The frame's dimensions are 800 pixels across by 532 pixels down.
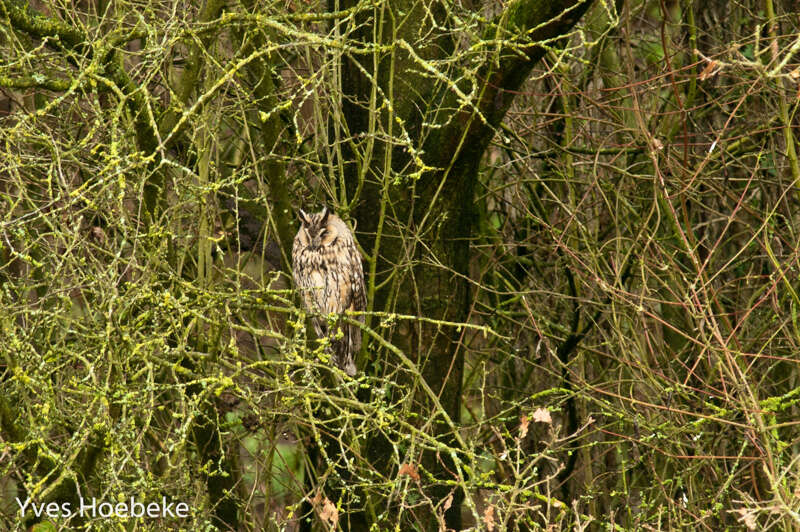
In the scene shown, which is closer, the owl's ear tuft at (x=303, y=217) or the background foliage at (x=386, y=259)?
the background foliage at (x=386, y=259)

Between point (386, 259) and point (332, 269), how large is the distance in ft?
2.17

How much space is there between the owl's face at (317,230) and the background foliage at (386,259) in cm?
13

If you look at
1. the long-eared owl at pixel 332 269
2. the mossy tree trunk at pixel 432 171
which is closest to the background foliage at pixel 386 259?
the mossy tree trunk at pixel 432 171

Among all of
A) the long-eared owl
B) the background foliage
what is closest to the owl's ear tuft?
the long-eared owl

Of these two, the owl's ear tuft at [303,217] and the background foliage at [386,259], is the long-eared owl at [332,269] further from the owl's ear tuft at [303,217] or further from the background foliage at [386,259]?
the background foliage at [386,259]

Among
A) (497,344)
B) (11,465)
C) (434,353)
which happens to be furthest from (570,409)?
(11,465)

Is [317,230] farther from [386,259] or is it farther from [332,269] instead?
[386,259]

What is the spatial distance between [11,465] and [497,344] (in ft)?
9.35

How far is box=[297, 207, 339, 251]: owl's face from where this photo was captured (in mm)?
4184

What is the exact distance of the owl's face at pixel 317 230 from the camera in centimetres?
418

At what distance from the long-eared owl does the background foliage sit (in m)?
0.12

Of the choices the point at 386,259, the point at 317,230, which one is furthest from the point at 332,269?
the point at 386,259

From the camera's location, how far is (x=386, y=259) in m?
3.89

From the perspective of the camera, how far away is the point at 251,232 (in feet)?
14.9
